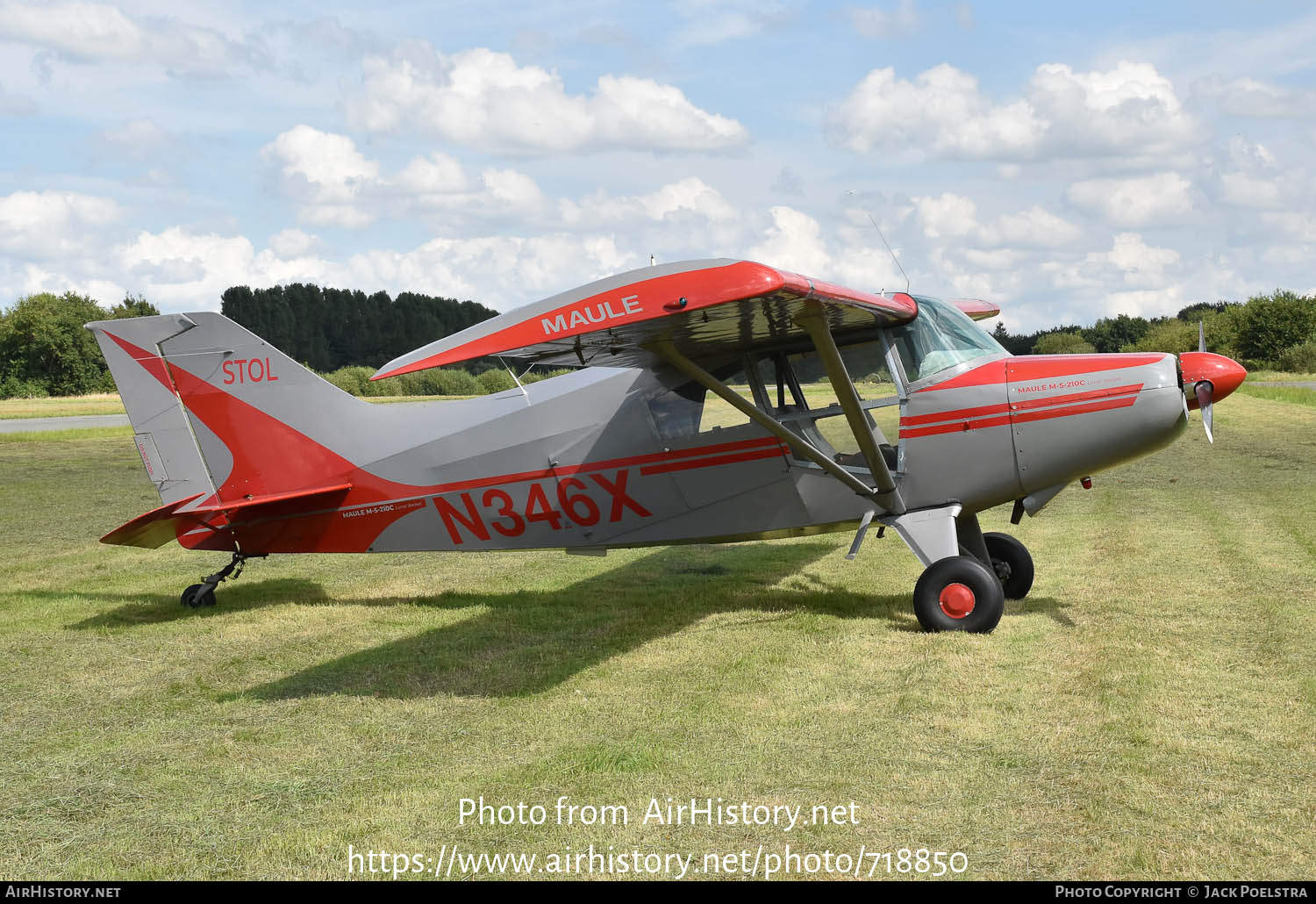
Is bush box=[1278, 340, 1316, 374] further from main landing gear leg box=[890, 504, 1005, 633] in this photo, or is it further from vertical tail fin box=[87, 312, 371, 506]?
vertical tail fin box=[87, 312, 371, 506]

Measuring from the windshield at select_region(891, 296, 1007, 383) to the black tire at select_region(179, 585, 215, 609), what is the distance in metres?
6.66

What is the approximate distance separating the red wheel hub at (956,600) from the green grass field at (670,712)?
263 millimetres

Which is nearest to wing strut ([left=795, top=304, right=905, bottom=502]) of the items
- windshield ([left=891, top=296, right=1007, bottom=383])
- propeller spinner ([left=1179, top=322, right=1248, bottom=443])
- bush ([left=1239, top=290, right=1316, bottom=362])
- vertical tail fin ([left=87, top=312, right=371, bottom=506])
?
windshield ([left=891, top=296, right=1007, bottom=383])

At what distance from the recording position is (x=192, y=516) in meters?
8.92

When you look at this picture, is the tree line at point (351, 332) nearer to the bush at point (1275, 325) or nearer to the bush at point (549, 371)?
the bush at point (1275, 325)

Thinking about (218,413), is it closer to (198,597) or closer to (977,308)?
(198,597)

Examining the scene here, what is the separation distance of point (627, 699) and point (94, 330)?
644 centimetres

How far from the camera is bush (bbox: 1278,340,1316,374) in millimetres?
65000

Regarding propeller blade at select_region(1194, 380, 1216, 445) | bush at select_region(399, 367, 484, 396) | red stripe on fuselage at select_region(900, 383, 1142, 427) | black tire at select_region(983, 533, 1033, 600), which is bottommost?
black tire at select_region(983, 533, 1033, 600)

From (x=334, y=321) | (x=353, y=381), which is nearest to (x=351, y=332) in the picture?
(x=334, y=321)

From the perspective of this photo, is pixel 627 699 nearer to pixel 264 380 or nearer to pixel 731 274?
pixel 731 274

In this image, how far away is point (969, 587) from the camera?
7.82m

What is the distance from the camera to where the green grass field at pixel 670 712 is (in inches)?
175
